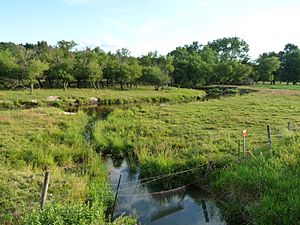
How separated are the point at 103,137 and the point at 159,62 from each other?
77.9m

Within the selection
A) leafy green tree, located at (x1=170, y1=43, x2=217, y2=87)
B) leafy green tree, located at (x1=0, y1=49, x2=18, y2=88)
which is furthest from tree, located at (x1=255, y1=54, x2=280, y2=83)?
leafy green tree, located at (x1=0, y1=49, x2=18, y2=88)

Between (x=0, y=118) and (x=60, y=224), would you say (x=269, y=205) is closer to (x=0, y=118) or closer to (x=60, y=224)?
(x=60, y=224)

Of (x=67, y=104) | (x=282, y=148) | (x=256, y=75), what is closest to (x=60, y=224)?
(x=282, y=148)

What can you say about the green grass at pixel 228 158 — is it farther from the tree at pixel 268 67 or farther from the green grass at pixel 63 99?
the tree at pixel 268 67

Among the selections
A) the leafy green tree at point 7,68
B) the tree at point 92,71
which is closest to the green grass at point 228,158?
the leafy green tree at point 7,68

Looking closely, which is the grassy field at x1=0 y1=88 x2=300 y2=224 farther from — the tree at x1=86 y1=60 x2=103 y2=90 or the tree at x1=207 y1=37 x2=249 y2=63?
the tree at x1=207 y1=37 x2=249 y2=63

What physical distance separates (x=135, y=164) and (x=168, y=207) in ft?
16.2

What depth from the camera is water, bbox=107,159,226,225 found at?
12672 millimetres

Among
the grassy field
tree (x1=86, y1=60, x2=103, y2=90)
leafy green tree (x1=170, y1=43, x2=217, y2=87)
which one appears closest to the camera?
the grassy field

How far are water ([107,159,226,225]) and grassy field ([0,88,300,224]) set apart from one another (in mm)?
685

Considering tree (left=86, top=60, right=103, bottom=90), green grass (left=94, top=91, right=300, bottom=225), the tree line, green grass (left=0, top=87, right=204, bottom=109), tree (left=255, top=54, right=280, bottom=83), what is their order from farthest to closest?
tree (left=255, top=54, right=280, bottom=83) → tree (left=86, top=60, right=103, bottom=90) → the tree line → green grass (left=0, top=87, right=204, bottom=109) → green grass (left=94, top=91, right=300, bottom=225)

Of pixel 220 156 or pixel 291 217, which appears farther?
pixel 220 156

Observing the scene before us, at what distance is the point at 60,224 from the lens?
7617 mm

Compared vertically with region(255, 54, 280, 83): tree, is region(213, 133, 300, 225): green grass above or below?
below
